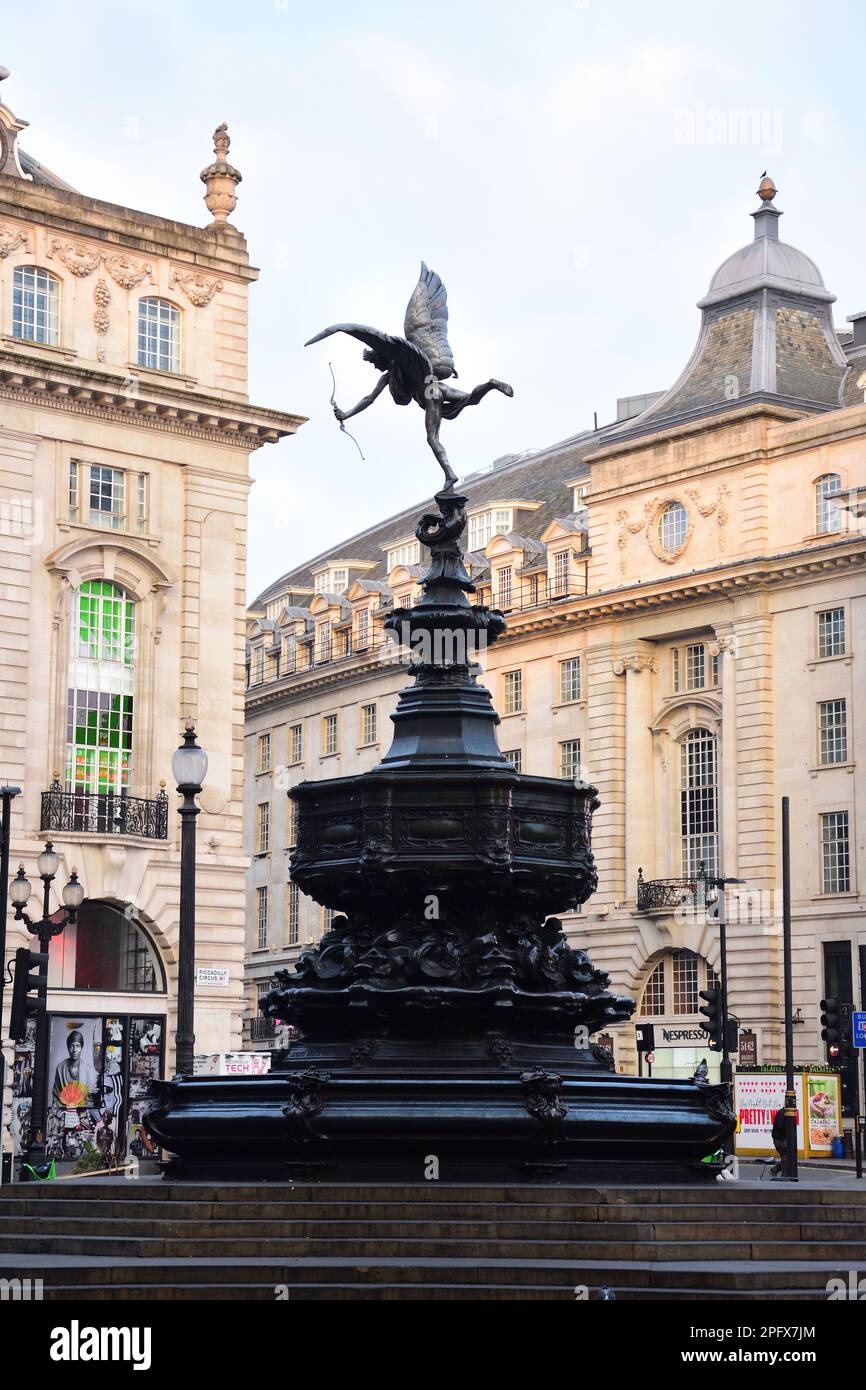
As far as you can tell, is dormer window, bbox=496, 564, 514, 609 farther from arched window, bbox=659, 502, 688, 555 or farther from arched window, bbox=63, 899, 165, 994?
arched window, bbox=63, 899, 165, 994

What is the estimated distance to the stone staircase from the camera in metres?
15.7

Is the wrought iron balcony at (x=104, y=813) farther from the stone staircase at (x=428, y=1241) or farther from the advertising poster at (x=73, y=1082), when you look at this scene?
the stone staircase at (x=428, y=1241)

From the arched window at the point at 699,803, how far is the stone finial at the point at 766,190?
61.5 feet

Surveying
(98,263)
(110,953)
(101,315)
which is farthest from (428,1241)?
(98,263)

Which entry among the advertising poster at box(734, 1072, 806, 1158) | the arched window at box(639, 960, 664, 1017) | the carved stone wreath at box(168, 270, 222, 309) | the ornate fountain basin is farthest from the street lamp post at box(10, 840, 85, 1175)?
the arched window at box(639, 960, 664, 1017)

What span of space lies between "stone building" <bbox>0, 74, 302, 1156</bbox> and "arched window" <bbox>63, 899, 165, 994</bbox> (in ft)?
0.17

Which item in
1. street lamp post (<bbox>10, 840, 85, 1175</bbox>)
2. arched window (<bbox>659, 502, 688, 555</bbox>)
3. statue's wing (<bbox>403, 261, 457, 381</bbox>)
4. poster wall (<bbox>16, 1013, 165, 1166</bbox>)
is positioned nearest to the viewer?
statue's wing (<bbox>403, 261, 457, 381</bbox>)

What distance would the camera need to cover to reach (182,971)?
23.4 meters

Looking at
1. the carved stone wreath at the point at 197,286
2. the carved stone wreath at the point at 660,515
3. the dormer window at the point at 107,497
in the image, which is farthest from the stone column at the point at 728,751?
the dormer window at the point at 107,497

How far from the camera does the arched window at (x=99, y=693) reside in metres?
52.5

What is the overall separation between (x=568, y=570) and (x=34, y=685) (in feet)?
106

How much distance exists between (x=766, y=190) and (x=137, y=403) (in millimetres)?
32569
